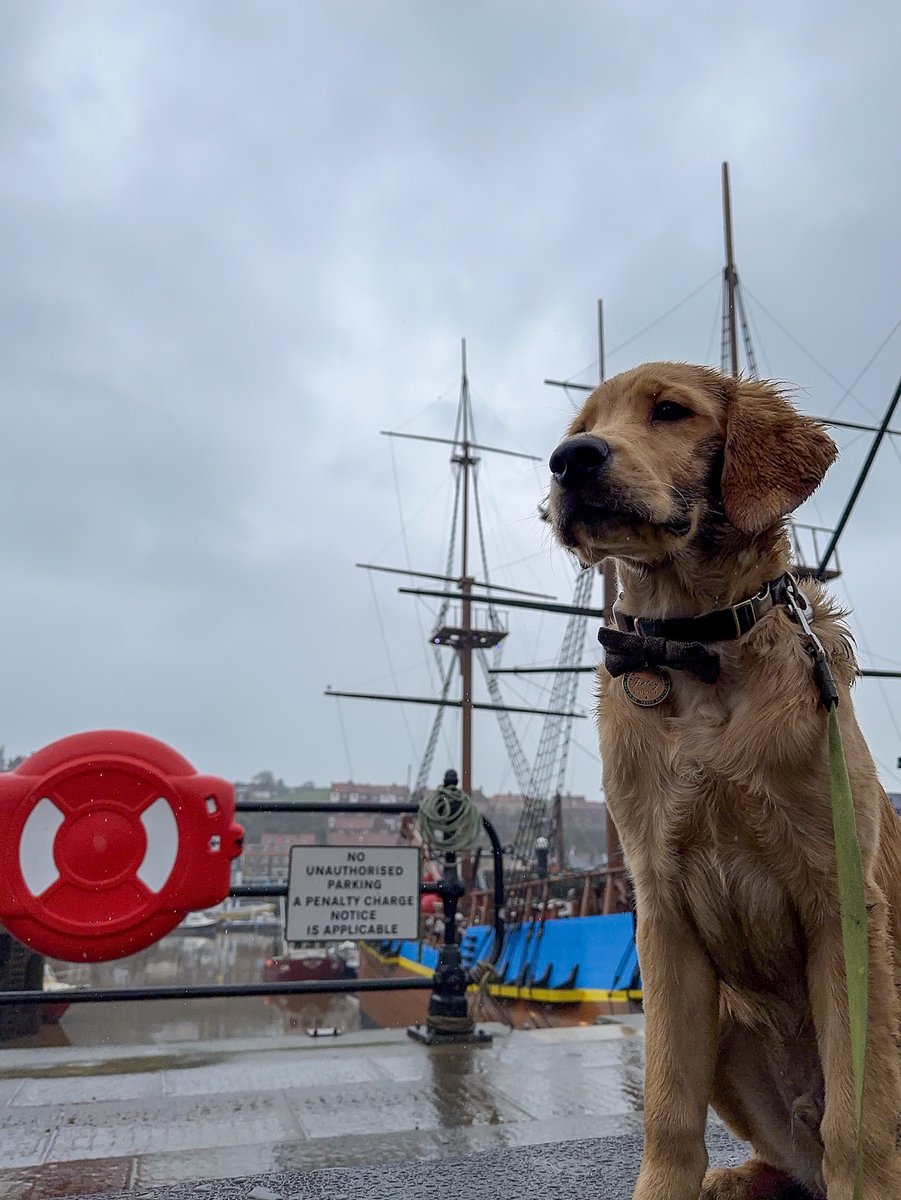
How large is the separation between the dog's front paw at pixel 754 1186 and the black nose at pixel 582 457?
1.45 m

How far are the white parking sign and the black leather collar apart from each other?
319cm

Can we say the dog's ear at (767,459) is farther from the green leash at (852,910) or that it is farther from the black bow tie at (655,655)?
the green leash at (852,910)

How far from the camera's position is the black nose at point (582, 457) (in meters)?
1.57

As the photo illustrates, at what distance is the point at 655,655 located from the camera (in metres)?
1.61

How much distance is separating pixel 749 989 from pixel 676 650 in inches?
24.7

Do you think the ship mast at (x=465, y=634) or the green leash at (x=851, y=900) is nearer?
the green leash at (x=851, y=900)

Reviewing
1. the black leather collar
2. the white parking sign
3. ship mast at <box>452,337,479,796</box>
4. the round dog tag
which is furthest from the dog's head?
ship mast at <box>452,337,479,796</box>

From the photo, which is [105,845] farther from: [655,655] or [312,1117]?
[655,655]

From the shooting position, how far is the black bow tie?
61.6 inches

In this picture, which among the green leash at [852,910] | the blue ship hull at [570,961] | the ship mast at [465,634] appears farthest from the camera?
the ship mast at [465,634]

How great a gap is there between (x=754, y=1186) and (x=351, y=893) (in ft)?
9.85

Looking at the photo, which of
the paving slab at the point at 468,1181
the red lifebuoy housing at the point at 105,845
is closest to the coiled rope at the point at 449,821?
the red lifebuoy housing at the point at 105,845

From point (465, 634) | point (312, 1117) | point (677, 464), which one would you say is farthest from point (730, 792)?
point (465, 634)

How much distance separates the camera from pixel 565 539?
1.67 m
